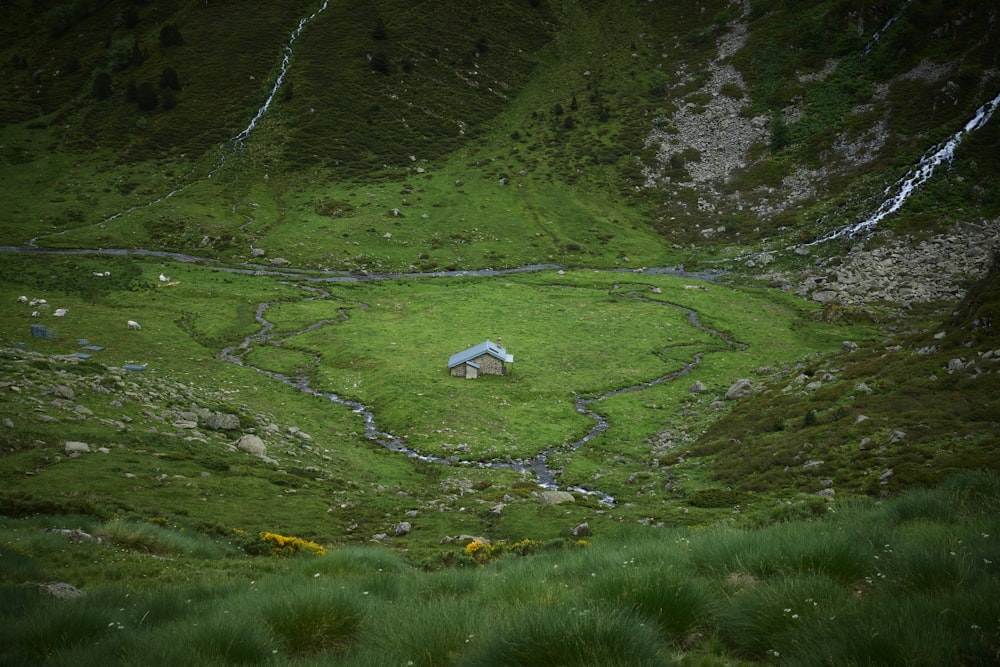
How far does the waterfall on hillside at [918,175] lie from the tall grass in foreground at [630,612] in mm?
94757

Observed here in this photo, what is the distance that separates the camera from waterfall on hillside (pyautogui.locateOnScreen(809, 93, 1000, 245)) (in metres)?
90.8

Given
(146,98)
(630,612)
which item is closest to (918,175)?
(630,612)

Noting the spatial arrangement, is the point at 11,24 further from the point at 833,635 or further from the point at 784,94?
the point at 833,635

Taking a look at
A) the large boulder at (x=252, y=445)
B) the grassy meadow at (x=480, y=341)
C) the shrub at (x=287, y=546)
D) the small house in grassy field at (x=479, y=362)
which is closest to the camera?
the grassy meadow at (x=480, y=341)

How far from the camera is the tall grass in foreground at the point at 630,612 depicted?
544 centimetres

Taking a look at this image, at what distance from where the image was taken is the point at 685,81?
15312cm

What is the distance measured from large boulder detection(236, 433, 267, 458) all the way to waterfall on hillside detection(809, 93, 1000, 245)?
291ft

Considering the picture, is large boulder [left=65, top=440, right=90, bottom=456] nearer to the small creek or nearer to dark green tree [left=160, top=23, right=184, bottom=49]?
the small creek

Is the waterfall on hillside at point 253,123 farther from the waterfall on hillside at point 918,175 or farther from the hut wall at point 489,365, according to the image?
the waterfall on hillside at point 918,175

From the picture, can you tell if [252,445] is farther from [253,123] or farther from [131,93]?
[131,93]

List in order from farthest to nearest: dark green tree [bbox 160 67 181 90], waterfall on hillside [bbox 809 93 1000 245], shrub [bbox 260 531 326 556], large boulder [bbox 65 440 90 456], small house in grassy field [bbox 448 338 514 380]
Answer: dark green tree [bbox 160 67 181 90], waterfall on hillside [bbox 809 93 1000 245], small house in grassy field [bbox 448 338 514 380], large boulder [bbox 65 440 90 456], shrub [bbox 260 531 326 556]

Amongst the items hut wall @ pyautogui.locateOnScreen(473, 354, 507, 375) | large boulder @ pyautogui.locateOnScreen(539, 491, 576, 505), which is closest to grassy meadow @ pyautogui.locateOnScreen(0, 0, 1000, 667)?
large boulder @ pyautogui.locateOnScreen(539, 491, 576, 505)

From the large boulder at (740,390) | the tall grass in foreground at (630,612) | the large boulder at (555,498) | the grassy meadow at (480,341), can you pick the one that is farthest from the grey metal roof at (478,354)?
the tall grass in foreground at (630,612)

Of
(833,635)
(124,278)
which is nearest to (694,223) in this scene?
(124,278)
